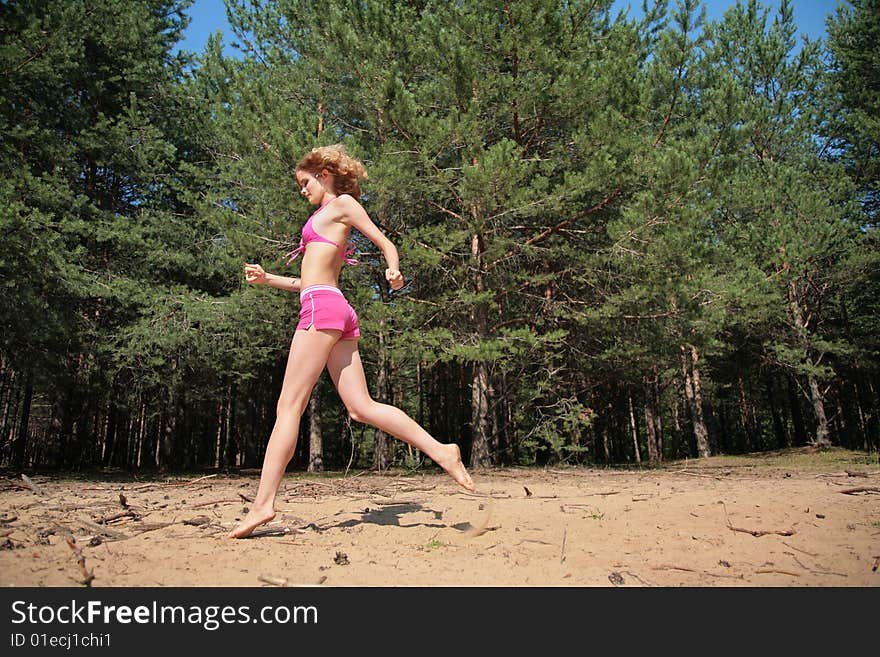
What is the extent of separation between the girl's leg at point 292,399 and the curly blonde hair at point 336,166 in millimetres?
1037

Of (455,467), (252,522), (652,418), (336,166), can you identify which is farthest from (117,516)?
(652,418)

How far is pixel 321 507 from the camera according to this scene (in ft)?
14.1

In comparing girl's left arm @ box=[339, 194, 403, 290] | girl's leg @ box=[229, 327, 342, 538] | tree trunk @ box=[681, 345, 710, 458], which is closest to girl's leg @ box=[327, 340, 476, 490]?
girl's leg @ box=[229, 327, 342, 538]

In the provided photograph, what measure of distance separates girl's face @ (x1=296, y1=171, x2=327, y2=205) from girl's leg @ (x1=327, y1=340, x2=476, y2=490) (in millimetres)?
951

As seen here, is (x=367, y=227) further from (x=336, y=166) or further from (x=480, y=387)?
(x=480, y=387)

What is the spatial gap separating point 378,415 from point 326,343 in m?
0.52

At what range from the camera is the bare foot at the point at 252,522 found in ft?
9.39

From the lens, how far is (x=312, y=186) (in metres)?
3.45

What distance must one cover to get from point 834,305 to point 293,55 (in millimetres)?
22674

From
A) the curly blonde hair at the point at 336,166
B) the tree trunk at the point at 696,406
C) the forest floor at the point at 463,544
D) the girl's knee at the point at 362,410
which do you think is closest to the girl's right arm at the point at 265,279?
the curly blonde hair at the point at 336,166

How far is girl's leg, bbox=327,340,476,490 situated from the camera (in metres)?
3.10

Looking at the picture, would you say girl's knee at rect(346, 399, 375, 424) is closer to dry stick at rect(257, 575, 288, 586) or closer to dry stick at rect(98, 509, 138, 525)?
dry stick at rect(257, 575, 288, 586)

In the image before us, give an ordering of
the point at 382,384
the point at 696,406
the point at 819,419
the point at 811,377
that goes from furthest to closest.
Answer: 1. the point at 696,406
2. the point at 819,419
3. the point at 811,377
4. the point at 382,384

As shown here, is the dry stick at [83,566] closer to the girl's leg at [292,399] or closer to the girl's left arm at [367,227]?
the girl's leg at [292,399]
